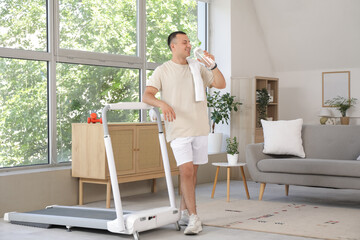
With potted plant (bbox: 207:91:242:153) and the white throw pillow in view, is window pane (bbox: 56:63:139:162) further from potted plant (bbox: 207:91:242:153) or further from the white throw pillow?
the white throw pillow

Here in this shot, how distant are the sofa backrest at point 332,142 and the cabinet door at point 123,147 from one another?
6.58ft

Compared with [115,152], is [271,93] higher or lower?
higher

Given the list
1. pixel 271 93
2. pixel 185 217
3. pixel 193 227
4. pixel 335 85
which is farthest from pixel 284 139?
pixel 335 85

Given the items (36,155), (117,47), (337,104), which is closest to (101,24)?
(117,47)

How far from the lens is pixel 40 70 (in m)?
6.17

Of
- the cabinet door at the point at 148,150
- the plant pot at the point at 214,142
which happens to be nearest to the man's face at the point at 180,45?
the cabinet door at the point at 148,150

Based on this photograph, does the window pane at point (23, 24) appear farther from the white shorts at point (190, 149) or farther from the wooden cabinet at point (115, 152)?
the white shorts at point (190, 149)

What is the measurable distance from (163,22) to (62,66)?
6.90 ft

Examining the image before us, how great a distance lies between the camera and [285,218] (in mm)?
5094

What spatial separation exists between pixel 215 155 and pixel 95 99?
2250 millimetres

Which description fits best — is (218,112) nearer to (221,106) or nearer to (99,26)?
(221,106)

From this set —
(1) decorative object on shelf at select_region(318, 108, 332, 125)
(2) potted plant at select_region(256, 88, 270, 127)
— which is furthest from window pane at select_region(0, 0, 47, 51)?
(1) decorative object on shelf at select_region(318, 108, 332, 125)

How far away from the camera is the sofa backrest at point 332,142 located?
6.22 m

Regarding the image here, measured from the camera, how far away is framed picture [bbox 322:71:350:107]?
912 centimetres
